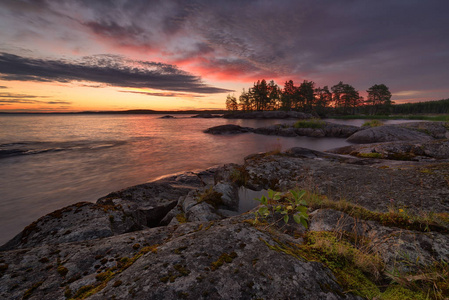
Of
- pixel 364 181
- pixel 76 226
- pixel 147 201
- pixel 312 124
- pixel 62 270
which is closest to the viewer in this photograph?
pixel 62 270

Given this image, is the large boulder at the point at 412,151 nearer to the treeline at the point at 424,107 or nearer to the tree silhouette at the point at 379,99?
the tree silhouette at the point at 379,99

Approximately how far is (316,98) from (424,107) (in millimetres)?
84605

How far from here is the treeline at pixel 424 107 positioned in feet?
345

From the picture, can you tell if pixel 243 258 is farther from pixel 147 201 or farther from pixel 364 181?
pixel 364 181

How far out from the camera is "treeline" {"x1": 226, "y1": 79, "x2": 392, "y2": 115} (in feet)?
257

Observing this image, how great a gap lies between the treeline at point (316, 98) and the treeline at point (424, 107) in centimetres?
3999

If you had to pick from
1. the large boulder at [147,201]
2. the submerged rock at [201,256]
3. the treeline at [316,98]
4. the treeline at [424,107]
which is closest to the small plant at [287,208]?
the submerged rock at [201,256]

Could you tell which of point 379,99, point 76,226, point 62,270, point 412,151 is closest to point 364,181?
point 62,270

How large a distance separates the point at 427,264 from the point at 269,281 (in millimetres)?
2163

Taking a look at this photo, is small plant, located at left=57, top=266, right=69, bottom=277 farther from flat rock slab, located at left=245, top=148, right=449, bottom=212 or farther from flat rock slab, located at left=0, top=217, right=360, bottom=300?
flat rock slab, located at left=245, top=148, right=449, bottom=212

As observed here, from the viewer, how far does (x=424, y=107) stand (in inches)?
4508

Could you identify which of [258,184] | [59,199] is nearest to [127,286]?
[258,184]

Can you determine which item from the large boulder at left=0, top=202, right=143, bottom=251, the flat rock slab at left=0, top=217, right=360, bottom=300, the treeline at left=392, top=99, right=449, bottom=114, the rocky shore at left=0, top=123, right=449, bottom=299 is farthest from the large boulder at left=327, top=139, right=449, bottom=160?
the treeline at left=392, top=99, right=449, bottom=114

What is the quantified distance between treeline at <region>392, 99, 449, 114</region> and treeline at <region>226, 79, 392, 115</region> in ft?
131
